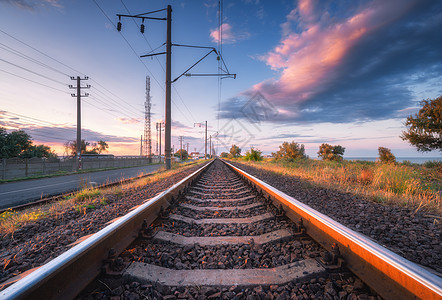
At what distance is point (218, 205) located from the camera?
4.04 metres

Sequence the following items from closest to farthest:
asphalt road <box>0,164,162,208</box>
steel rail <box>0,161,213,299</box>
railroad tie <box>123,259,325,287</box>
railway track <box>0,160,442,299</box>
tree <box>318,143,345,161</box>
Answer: steel rail <box>0,161,213,299</box> < railway track <box>0,160,442,299</box> < railroad tie <box>123,259,325,287</box> < asphalt road <box>0,164,162,208</box> < tree <box>318,143,345,161</box>

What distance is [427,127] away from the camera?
47.8 feet

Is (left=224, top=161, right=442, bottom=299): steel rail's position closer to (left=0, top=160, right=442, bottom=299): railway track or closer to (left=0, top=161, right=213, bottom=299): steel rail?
(left=0, top=160, right=442, bottom=299): railway track

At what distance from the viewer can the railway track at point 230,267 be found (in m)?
1.21

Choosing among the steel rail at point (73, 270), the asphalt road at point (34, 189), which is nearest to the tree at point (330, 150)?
the asphalt road at point (34, 189)

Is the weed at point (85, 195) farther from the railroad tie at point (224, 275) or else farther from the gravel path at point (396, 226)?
the gravel path at point (396, 226)

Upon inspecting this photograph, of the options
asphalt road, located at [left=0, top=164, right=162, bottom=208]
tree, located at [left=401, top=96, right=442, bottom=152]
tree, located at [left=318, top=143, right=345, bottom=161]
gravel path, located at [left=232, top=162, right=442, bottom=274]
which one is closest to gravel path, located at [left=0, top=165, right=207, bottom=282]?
asphalt road, located at [left=0, top=164, right=162, bottom=208]

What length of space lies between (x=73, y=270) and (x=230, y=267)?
3.99 ft

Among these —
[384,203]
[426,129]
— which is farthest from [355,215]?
[426,129]

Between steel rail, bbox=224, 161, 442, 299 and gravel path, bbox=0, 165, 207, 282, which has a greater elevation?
steel rail, bbox=224, 161, 442, 299

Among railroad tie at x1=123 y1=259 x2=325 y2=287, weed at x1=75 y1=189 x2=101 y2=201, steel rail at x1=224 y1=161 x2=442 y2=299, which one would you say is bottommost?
weed at x1=75 y1=189 x2=101 y2=201

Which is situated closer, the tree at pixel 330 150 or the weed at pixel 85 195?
the weed at pixel 85 195

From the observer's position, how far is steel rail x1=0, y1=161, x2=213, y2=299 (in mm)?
1040

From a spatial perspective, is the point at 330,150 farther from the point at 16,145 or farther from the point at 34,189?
the point at 16,145
